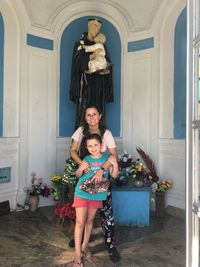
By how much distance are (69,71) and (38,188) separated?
5.30ft

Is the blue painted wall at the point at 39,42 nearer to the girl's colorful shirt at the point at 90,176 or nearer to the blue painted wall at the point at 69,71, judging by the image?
the blue painted wall at the point at 69,71

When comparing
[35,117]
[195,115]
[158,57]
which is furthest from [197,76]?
[35,117]

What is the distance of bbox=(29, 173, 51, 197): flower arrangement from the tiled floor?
0.34 m

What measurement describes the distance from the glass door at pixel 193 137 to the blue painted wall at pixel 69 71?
263 centimetres

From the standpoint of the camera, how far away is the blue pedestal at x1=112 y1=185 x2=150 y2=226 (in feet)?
9.86

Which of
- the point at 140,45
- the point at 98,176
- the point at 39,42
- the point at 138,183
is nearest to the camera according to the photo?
the point at 98,176

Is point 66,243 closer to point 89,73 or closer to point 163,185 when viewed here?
point 163,185

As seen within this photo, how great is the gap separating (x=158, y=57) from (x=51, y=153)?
186 centimetres

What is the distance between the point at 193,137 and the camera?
1433 millimetres

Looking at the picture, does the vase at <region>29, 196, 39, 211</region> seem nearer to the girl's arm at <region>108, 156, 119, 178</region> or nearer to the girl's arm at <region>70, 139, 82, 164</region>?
the girl's arm at <region>70, 139, 82, 164</region>

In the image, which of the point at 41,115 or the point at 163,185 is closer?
the point at 163,185

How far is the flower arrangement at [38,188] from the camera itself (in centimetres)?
357

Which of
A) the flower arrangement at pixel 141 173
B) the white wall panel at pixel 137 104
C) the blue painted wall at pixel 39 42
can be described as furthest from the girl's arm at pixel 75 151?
the blue painted wall at pixel 39 42

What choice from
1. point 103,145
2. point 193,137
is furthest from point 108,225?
point 193,137
